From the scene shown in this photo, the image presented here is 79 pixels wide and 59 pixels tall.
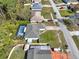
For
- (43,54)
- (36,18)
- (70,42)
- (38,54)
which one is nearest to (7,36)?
(38,54)

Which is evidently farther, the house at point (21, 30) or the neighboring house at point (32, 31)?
the house at point (21, 30)

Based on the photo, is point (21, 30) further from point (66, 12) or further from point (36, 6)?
point (66, 12)

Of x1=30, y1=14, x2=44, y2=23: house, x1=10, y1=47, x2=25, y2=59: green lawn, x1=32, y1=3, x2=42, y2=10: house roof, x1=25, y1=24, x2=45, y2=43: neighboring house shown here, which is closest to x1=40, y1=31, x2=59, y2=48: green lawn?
x1=25, y1=24, x2=45, y2=43: neighboring house

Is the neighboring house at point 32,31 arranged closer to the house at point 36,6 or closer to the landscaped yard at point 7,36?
the landscaped yard at point 7,36

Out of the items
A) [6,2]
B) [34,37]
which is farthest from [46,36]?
[6,2]

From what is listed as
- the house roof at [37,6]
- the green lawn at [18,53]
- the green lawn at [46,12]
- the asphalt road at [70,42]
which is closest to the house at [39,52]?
the green lawn at [18,53]

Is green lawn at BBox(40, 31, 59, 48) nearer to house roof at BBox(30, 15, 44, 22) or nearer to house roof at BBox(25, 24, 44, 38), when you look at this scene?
house roof at BBox(25, 24, 44, 38)
